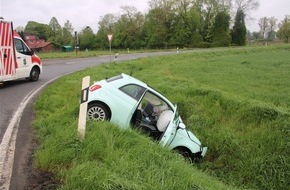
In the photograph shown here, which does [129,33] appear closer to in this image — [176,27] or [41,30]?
[176,27]

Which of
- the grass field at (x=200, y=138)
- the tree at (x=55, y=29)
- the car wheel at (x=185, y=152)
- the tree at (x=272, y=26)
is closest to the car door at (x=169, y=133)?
the car wheel at (x=185, y=152)

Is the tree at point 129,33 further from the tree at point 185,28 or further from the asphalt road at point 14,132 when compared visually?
the asphalt road at point 14,132

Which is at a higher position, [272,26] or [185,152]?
[272,26]

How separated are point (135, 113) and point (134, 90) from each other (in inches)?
20.3

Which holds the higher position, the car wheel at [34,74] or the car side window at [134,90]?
the car side window at [134,90]

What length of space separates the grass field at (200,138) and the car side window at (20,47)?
2.74m

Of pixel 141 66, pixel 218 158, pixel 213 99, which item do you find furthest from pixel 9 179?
pixel 141 66

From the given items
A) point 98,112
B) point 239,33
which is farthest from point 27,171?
point 239,33

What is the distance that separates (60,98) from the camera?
28.2ft

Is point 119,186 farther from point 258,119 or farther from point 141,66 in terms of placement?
point 141,66

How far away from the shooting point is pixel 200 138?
7492 millimetres

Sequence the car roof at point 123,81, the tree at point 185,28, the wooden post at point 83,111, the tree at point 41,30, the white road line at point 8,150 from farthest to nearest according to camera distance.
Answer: the tree at point 41,30 < the tree at point 185,28 < the car roof at point 123,81 < the wooden post at point 83,111 < the white road line at point 8,150

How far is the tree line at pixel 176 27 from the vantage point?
6256 cm

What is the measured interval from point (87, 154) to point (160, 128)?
2.62 meters
